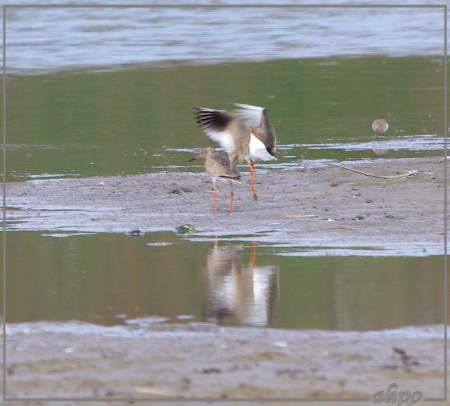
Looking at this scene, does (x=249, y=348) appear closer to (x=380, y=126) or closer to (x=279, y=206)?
(x=279, y=206)

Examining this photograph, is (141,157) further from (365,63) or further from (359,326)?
(365,63)

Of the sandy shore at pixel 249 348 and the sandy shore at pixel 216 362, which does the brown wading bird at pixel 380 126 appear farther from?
the sandy shore at pixel 216 362

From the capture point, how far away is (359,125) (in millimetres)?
16203

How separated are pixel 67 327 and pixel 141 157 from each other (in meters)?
6.93

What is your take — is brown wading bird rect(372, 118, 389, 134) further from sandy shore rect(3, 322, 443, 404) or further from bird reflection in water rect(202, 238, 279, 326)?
sandy shore rect(3, 322, 443, 404)

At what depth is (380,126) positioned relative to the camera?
1530 cm

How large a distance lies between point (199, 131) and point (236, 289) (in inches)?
309

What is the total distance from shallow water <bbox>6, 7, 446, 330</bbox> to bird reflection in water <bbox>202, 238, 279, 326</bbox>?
0.02m

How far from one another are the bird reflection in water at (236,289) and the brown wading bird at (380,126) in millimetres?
6168

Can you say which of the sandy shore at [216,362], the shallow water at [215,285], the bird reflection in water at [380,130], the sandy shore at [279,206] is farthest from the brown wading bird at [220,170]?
the sandy shore at [216,362]

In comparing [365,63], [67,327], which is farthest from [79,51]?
[67,327]

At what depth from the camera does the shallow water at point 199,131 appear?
26.2 ft

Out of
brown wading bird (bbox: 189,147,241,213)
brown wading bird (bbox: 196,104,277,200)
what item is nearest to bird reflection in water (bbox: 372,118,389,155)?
brown wading bird (bbox: 196,104,277,200)

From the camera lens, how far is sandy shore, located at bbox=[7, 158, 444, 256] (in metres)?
9.75
